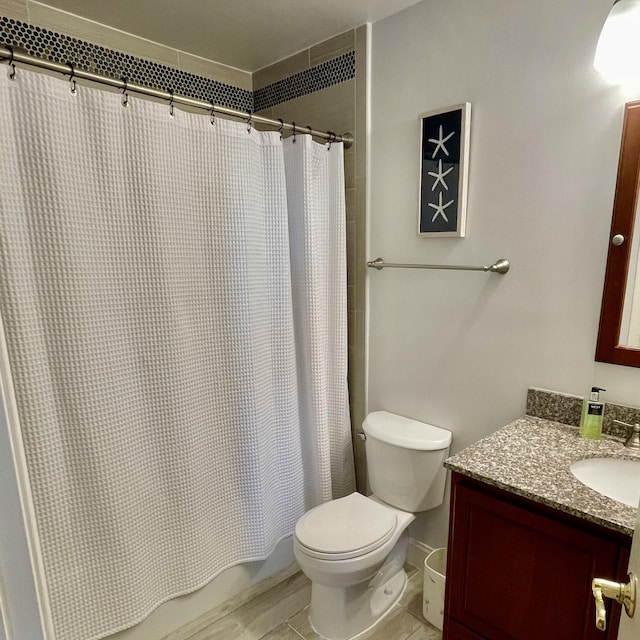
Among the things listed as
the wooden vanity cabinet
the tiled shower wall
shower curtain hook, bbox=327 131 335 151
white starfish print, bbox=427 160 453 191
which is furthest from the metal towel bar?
the wooden vanity cabinet

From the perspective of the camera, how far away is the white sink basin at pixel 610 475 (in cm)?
131

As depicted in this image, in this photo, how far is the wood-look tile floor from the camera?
1.75m

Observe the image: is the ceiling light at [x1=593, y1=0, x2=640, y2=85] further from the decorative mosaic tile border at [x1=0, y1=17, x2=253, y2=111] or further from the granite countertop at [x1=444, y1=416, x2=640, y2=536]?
the decorative mosaic tile border at [x1=0, y1=17, x2=253, y2=111]

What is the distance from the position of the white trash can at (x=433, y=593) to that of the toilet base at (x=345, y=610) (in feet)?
0.59

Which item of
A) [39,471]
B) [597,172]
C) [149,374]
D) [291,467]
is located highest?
[597,172]

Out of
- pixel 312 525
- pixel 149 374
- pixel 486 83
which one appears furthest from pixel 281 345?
pixel 486 83

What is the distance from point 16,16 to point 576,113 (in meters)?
2.04

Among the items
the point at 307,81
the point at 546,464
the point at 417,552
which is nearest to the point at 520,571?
the point at 546,464

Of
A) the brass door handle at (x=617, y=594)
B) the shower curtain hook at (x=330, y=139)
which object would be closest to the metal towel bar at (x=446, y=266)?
the shower curtain hook at (x=330, y=139)

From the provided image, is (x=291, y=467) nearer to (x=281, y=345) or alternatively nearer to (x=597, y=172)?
(x=281, y=345)

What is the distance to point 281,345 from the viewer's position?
193cm

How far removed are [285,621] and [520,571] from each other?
1063 millimetres

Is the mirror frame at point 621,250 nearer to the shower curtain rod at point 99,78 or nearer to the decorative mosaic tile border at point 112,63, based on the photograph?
the shower curtain rod at point 99,78

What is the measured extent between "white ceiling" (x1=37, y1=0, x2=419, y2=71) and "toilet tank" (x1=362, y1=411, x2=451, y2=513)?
1.73 m
